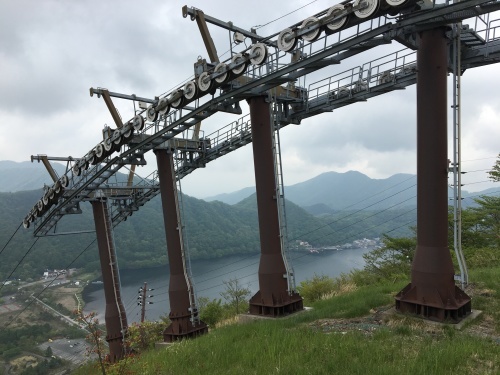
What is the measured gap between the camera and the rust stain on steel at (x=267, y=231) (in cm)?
1117

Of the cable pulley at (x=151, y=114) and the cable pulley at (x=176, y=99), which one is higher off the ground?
Result: the cable pulley at (x=176, y=99)

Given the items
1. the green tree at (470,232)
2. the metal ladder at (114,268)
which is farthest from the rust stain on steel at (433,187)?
the green tree at (470,232)

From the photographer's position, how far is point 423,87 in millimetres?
Result: 7941

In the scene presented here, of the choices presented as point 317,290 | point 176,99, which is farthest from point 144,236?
point 176,99

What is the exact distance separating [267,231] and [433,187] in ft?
17.1

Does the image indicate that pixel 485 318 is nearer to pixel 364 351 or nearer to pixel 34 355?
pixel 364 351

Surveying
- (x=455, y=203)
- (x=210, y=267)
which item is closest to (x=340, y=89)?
(x=455, y=203)

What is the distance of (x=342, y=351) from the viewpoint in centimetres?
564

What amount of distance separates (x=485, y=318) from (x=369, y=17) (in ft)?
22.9

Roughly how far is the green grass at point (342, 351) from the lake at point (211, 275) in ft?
193

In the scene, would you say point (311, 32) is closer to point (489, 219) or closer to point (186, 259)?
point (186, 259)

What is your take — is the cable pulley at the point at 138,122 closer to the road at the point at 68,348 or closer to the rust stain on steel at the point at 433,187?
the rust stain on steel at the point at 433,187

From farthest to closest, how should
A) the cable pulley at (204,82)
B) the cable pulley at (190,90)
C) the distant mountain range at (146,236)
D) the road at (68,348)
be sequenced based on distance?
the distant mountain range at (146,236)
the road at (68,348)
the cable pulley at (190,90)
the cable pulley at (204,82)

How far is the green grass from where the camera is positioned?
4.96m
